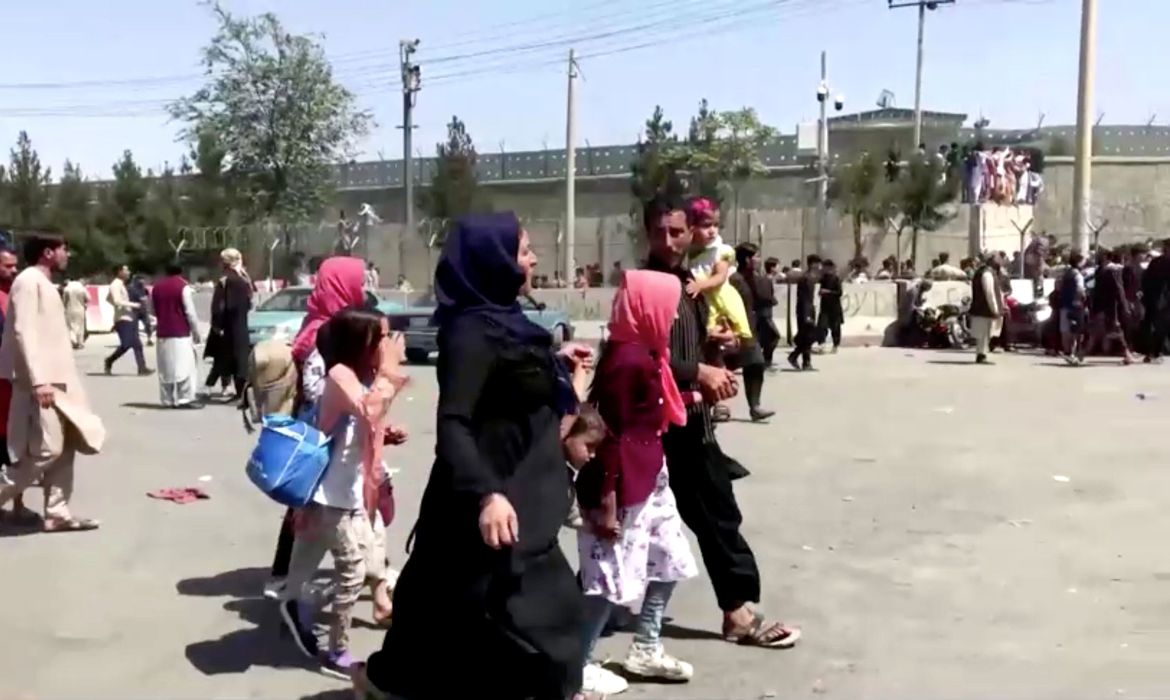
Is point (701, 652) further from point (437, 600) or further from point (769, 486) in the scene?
point (769, 486)

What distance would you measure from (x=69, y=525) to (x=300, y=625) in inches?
139

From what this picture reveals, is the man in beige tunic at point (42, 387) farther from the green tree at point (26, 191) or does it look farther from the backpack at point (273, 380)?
the green tree at point (26, 191)

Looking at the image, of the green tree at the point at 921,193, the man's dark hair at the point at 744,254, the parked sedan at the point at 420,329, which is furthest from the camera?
the green tree at the point at 921,193

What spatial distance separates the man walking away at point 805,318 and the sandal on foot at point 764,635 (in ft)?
51.0

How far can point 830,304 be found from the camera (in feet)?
79.8

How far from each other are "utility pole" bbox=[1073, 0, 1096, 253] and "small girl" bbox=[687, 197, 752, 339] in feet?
77.8

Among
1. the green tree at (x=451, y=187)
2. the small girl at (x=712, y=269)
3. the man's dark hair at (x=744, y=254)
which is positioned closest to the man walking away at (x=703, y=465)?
the small girl at (x=712, y=269)

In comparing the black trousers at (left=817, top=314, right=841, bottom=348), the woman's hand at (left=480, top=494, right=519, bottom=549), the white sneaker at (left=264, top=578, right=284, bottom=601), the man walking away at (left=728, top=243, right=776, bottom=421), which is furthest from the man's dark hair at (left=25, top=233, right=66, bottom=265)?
the black trousers at (left=817, top=314, right=841, bottom=348)

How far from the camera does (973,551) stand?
845cm

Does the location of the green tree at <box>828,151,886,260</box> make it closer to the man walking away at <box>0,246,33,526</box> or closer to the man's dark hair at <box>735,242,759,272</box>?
the man's dark hair at <box>735,242,759,272</box>

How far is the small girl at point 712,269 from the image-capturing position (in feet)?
20.5

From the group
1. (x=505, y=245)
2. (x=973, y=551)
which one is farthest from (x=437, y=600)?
(x=973, y=551)

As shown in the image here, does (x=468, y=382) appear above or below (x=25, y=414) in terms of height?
above

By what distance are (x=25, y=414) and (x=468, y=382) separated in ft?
17.4
